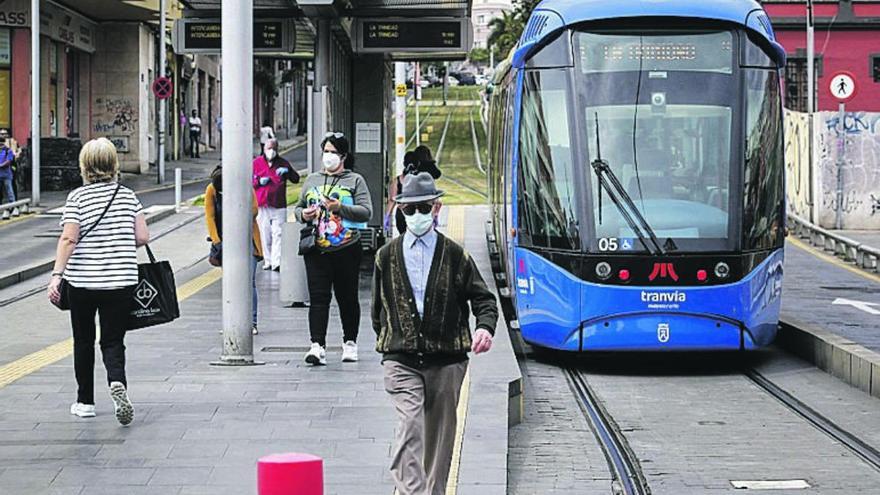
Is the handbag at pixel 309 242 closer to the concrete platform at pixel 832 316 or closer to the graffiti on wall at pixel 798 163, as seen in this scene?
the concrete platform at pixel 832 316

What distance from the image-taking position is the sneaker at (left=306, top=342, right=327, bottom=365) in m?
12.0

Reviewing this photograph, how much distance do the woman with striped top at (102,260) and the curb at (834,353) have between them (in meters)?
6.28

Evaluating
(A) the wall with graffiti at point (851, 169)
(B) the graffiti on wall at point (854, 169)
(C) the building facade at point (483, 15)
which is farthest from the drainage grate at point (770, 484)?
(C) the building facade at point (483, 15)

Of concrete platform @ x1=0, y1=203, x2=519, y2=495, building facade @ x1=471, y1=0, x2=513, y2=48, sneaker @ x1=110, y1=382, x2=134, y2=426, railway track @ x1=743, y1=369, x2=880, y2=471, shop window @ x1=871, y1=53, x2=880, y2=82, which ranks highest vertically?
building facade @ x1=471, y1=0, x2=513, y2=48

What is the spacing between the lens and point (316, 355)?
12.0m

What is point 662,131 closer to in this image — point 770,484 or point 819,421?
point 819,421

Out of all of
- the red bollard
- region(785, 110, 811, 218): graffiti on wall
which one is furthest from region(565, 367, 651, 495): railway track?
region(785, 110, 811, 218): graffiti on wall

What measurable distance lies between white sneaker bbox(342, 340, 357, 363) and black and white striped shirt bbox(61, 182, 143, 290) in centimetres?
306

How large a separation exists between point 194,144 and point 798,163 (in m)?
28.4

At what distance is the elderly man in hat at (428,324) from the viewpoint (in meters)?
7.05

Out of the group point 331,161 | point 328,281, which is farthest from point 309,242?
point 331,161

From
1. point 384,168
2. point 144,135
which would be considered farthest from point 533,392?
point 144,135

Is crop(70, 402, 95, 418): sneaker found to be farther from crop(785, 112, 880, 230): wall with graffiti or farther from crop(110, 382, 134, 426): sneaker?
crop(785, 112, 880, 230): wall with graffiti

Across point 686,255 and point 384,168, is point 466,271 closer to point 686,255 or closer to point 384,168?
point 686,255
